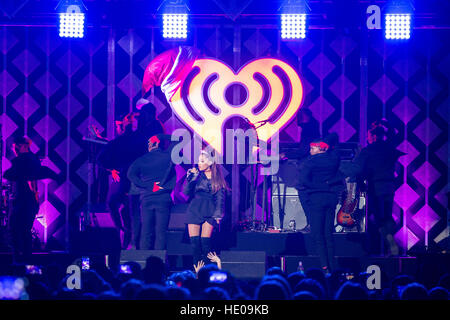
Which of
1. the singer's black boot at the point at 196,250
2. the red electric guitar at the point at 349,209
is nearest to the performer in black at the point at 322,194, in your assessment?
the red electric guitar at the point at 349,209

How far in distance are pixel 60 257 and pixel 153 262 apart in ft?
5.70

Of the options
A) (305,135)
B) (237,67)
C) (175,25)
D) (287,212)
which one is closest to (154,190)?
(287,212)

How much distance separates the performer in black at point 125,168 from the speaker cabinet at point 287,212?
191cm

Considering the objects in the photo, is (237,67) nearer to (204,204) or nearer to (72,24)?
(72,24)

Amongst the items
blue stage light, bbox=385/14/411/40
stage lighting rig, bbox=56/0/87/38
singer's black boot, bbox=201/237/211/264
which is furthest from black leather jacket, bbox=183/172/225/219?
blue stage light, bbox=385/14/411/40

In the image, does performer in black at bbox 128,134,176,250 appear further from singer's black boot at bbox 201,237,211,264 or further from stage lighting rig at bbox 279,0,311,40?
stage lighting rig at bbox 279,0,311,40

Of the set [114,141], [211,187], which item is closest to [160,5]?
[114,141]

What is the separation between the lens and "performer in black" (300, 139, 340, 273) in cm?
791

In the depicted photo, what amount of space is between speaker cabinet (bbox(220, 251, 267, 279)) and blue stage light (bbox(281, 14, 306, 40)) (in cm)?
335

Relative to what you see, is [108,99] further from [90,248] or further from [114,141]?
[90,248]

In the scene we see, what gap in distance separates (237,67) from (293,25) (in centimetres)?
114

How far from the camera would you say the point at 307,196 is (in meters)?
7.98

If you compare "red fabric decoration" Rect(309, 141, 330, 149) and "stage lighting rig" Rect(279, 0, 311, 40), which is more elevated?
"stage lighting rig" Rect(279, 0, 311, 40)

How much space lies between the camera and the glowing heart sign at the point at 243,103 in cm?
954
